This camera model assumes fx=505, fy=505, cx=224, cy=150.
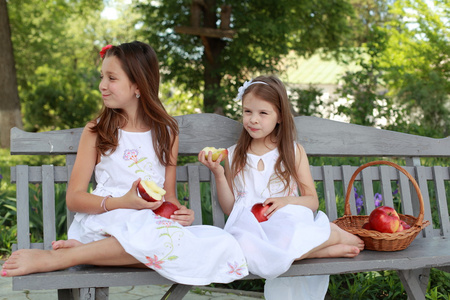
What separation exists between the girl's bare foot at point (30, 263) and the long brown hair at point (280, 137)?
45.9 inches

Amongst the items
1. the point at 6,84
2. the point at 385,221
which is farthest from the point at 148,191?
the point at 6,84

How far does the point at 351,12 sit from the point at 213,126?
8.99m

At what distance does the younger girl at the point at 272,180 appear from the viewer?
2.55 meters

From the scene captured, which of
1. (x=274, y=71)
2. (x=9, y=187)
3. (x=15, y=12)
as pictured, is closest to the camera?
(x=9, y=187)

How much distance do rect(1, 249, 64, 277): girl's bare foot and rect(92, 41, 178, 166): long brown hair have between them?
26.7 inches

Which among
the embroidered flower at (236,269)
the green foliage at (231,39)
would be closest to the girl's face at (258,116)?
the embroidered flower at (236,269)

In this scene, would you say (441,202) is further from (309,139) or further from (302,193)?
(302,193)

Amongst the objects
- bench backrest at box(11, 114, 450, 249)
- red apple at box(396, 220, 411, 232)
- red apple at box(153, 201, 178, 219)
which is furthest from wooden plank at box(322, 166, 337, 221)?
red apple at box(153, 201, 178, 219)

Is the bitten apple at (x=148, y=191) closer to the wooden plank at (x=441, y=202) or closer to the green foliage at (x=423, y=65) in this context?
the wooden plank at (x=441, y=202)

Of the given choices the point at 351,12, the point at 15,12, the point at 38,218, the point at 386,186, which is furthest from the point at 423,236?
the point at 15,12

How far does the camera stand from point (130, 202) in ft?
7.78

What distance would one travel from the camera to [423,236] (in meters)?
3.33

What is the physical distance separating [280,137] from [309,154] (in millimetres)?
380

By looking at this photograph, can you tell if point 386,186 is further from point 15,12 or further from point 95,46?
point 95,46
